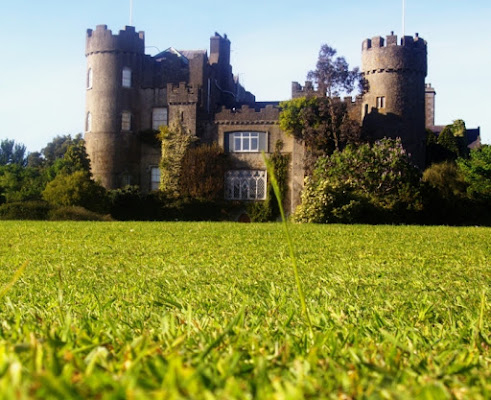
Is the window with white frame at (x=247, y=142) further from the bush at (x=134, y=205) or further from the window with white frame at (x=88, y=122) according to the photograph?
the window with white frame at (x=88, y=122)

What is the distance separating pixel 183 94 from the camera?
41625 millimetres

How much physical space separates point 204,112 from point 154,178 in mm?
5155

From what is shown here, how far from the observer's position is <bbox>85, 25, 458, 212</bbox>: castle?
133 ft

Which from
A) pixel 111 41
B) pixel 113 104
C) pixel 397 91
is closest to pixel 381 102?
pixel 397 91

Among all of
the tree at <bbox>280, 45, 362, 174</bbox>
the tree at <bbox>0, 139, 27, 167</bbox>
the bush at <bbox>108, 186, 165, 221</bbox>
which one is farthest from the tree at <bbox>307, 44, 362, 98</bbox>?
the tree at <bbox>0, 139, 27, 167</bbox>

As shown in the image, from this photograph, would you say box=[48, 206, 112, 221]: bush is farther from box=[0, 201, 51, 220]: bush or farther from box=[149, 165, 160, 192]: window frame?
box=[149, 165, 160, 192]: window frame

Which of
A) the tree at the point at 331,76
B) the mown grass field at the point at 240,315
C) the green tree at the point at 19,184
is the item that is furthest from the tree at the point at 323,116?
the mown grass field at the point at 240,315

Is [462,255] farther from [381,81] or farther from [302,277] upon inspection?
[381,81]

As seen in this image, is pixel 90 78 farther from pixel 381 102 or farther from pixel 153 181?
pixel 381 102

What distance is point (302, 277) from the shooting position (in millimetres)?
A: 6258

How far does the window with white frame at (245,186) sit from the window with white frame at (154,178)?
4.42 metres

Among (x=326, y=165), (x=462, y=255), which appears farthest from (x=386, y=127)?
(x=462, y=255)

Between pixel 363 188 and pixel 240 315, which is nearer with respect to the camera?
pixel 240 315

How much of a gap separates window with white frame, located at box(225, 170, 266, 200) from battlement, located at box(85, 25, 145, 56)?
1059 cm
